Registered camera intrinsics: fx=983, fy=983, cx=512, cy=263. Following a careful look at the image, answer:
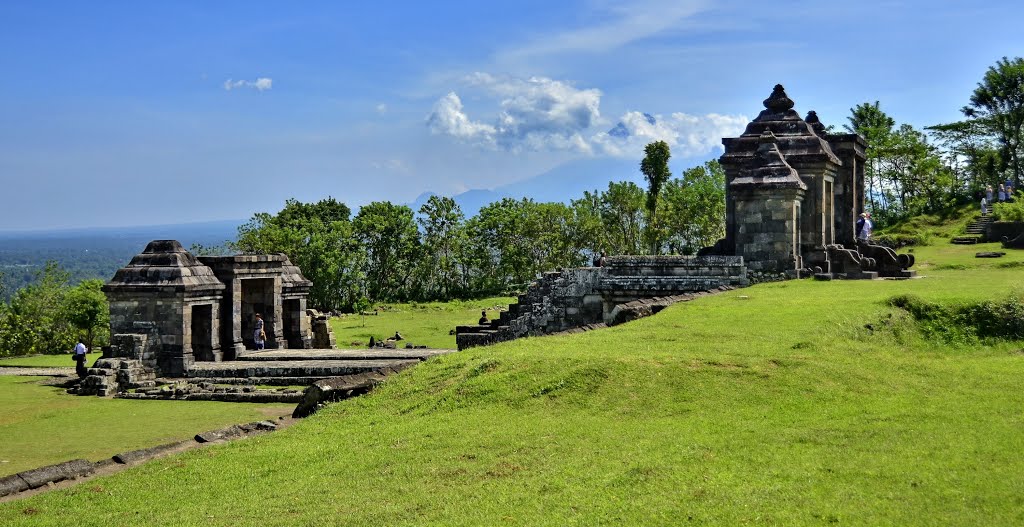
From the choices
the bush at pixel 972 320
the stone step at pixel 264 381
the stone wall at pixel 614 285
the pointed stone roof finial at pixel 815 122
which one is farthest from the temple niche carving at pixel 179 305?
the bush at pixel 972 320

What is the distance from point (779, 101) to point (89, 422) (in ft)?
68.9

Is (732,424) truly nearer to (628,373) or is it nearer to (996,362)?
(628,373)

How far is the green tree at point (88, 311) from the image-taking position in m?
42.9

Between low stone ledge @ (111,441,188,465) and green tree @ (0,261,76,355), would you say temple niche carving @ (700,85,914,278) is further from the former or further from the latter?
green tree @ (0,261,76,355)

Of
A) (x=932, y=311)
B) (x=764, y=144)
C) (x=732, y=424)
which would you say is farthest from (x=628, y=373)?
(x=764, y=144)

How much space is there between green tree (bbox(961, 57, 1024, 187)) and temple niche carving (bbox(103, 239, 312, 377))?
152ft

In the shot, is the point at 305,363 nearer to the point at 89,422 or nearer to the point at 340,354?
the point at 340,354

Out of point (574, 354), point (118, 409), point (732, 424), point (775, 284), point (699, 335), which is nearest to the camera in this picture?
point (732, 424)

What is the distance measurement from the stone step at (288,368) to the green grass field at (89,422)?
3.14 metres

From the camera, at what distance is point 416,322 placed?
142ft

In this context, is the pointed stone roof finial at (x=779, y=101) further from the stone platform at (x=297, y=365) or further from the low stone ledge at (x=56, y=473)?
the low stone ledge at (x=56, y=473)

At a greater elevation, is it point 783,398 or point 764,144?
point 764,144

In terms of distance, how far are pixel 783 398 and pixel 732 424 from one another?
1.24m

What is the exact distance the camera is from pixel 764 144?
2662 cm
